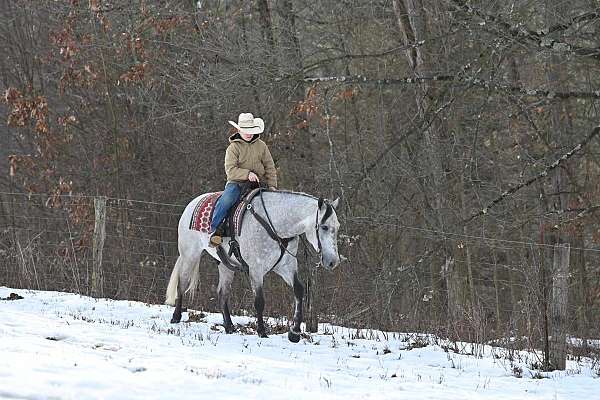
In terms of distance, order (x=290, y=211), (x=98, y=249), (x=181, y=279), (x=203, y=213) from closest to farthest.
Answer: (x=290, y=211) < (x=203, y=213) < (x=181, y=279) < (x=98, y=249)

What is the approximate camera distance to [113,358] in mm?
7277

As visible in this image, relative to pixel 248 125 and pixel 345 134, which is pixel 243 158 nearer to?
pixel 248 125

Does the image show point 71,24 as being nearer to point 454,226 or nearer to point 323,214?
point 454,226

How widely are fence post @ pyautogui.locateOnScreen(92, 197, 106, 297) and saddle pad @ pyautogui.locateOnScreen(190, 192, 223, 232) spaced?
373 centimetres

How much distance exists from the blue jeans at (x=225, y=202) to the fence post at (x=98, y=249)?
4.34 m

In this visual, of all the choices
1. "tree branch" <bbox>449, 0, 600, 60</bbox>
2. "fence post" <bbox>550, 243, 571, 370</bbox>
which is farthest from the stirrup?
"tree branch" <bbox>449, 0, 600, 60</bbox>

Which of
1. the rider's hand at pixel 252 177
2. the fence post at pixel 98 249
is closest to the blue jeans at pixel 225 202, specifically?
the rider's hand at pixel 252 177

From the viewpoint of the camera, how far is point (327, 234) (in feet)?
32.1

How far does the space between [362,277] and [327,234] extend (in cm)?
509

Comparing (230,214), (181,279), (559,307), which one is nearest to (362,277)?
(181,279)

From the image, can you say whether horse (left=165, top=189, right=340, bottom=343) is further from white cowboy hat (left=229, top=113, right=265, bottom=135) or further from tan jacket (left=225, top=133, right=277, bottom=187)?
white cowboy hat (left=229, top=113, right=265, bottom=135)

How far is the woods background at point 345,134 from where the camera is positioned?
1374 centimetres

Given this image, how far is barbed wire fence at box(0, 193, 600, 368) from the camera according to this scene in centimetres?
1049

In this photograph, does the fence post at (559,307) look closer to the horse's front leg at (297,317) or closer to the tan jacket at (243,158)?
the horse's front leg at (297,317)
